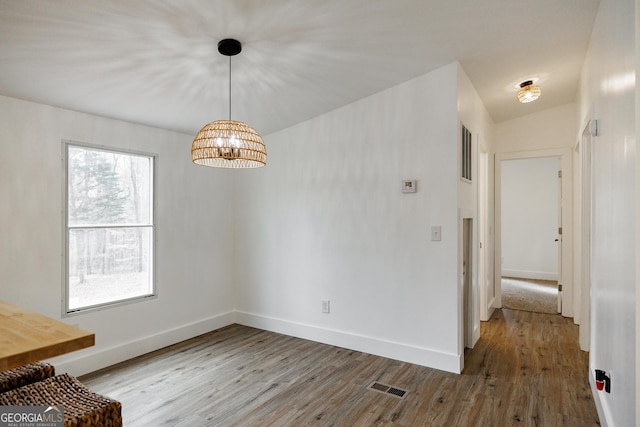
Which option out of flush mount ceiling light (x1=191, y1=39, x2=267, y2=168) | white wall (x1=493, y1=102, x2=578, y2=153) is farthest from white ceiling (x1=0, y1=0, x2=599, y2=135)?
white wall (x1=493, y1=102, x2=578, y2=153)

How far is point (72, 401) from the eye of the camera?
56.8 inches

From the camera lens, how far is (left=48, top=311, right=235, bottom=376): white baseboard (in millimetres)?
3031

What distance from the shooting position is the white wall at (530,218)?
294 inches

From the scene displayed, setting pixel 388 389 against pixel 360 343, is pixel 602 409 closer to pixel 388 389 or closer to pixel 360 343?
pixel 388 389

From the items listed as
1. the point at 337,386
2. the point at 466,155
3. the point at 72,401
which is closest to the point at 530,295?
the point at 466,155

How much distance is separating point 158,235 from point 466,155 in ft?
10.7

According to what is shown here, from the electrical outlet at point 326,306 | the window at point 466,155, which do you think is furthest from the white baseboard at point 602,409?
the electrical outlet at point 326,306

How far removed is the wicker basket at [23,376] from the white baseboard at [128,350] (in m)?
Result: 1.54

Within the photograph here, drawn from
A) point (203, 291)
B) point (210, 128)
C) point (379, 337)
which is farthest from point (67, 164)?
point (379, 337)

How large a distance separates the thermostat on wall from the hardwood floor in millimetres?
1603

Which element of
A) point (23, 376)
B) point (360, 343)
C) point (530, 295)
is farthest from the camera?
point (530, 295)

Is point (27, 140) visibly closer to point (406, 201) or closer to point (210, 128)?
point (210, 128)

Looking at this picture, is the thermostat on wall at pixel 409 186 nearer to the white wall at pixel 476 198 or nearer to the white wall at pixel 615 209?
the white wall at pixel 476 198

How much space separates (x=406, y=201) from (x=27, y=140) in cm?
Answer: 326
